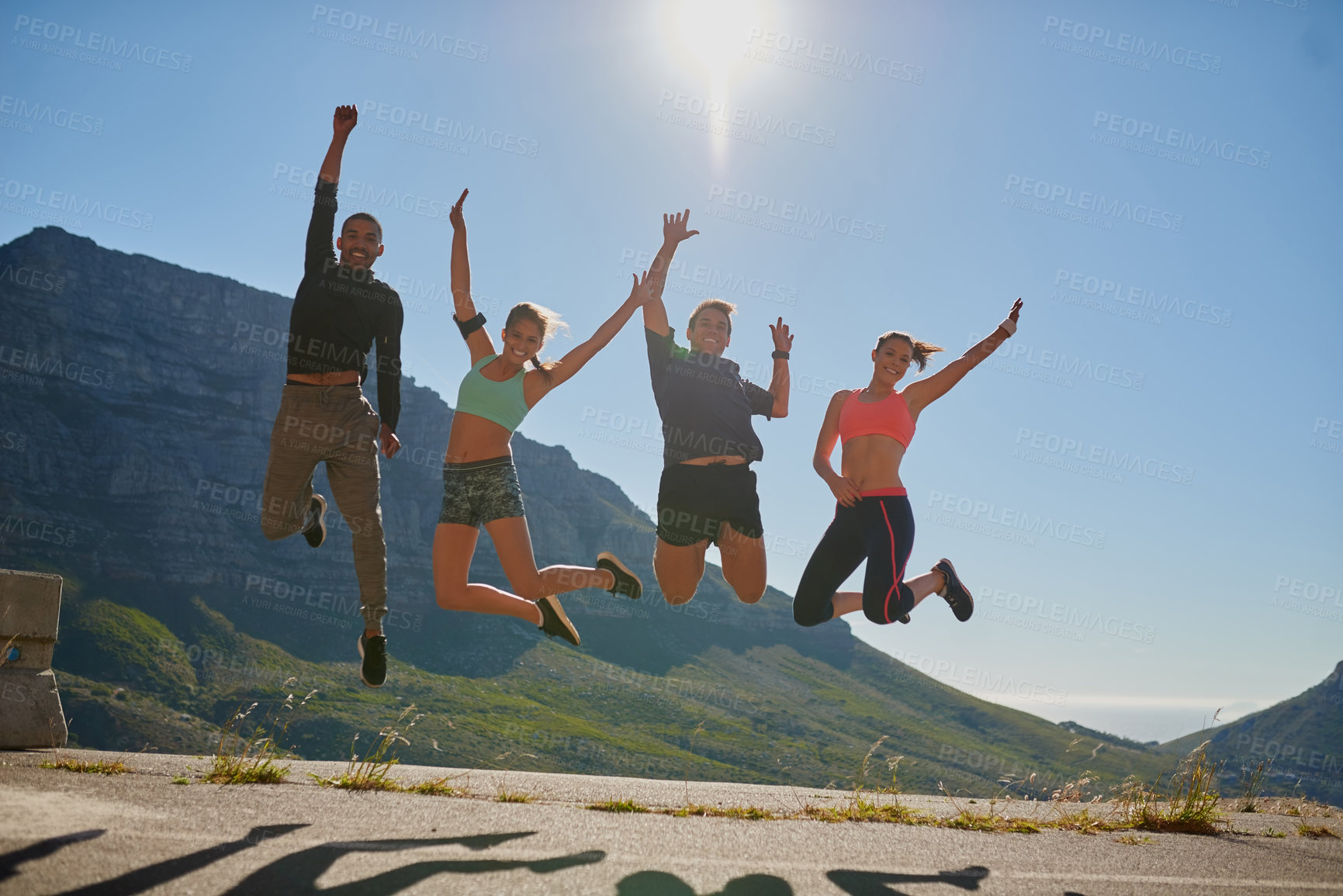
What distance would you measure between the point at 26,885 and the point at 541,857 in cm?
195

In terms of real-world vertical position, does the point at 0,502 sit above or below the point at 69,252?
below

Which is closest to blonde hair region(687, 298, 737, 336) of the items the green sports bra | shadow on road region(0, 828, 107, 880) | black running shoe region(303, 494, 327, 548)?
the green sports bra

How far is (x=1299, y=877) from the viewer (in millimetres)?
4555

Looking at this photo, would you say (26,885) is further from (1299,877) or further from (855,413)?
(855,413)

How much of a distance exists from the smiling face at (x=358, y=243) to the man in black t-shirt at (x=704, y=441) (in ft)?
7.90

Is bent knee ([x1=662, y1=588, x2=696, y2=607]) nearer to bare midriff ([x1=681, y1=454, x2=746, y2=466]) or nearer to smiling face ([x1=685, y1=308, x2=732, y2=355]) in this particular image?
bare midriff ([x1=681, y1=454, x2=746, y2=466])

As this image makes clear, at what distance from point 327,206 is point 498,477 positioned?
8.39 feet

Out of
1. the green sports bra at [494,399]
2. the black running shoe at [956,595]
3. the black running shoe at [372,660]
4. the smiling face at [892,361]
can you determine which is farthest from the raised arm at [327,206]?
the black running shoe at [956,595]

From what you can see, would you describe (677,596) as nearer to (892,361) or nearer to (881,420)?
(881,420)

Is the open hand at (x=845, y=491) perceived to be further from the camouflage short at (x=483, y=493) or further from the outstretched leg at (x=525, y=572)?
the camouflage short at (x=483, y=493)

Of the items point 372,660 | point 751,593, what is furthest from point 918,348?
point 372,660

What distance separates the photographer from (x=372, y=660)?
625cm

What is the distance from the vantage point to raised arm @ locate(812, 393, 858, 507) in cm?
749

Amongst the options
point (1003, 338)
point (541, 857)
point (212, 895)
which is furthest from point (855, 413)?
point (212, 895)
